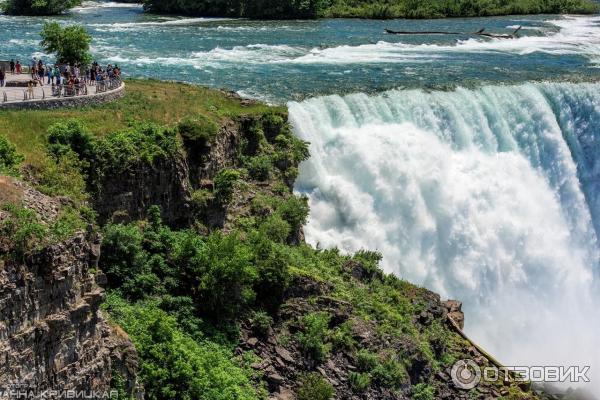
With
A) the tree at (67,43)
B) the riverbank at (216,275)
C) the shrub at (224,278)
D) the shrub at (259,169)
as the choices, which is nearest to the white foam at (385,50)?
the tree at (67,43)

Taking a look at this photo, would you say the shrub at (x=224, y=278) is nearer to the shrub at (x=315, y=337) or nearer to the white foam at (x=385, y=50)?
the shrub at (x=315, y=337)

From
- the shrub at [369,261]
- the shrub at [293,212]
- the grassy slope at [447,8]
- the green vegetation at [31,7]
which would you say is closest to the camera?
the shrub at [293,212]

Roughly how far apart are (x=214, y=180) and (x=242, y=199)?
1580 millimetres

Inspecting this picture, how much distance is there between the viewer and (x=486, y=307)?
39.3m

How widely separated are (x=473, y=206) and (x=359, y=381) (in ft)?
52.6

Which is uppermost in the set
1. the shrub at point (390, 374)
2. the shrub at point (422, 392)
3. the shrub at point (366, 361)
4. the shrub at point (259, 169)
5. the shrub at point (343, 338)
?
the shrub at point (259, 169)

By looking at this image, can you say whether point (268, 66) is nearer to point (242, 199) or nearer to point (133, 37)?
point (133, 37)

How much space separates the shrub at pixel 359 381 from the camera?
90.1 ft

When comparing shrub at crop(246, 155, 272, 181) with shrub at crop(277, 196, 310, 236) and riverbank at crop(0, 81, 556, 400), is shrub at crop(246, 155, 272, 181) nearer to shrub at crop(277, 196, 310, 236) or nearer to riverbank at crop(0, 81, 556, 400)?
riverbank at crop(0, 81, 556, 400)

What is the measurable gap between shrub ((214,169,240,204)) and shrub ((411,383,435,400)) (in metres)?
10.1

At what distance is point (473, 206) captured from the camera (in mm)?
40875

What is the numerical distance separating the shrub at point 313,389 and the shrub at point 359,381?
1.06m

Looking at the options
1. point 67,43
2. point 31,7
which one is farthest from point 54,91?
point 31,7

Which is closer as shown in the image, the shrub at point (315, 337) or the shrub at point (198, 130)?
the shrub at point (315, 337)
